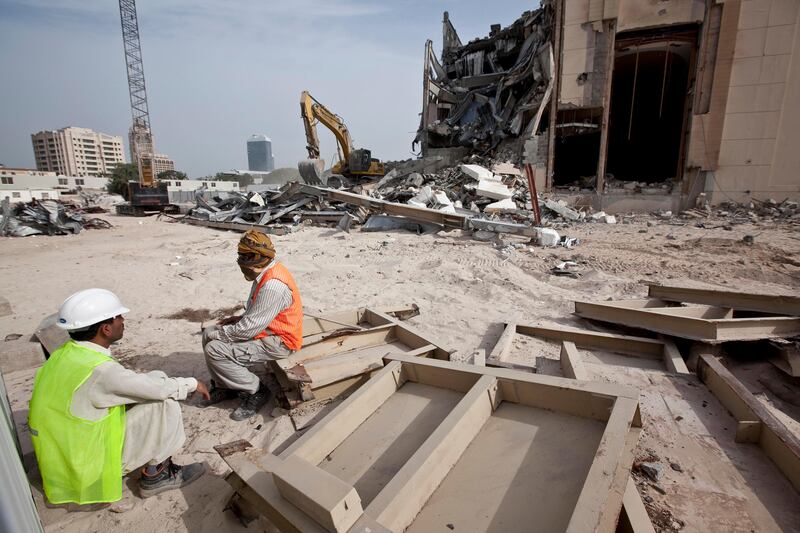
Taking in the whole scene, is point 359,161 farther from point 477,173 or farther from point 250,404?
point 250,404

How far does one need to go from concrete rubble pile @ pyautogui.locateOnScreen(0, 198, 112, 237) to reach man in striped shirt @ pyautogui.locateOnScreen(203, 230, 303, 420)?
1354 cm

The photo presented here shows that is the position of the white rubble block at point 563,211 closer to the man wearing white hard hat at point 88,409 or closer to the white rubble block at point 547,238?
the white rubble block at point 547,238

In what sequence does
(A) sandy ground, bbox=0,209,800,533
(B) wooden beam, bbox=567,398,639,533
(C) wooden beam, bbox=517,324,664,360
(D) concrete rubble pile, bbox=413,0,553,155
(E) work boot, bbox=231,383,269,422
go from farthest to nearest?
(D) concrete rubble pile, bbox=413,0,553,155 → (C) wooden beam, bbox=517,324,664,360 → (E) work boot, bbox=231,383,269,422 → (A) sandy ground, bbox=0,209,800,533 → (B) wooden beam, bbox=567,398,639,533

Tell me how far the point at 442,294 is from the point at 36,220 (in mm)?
14131

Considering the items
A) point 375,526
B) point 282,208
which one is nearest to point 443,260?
point 375,526

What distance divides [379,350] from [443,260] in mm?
4085

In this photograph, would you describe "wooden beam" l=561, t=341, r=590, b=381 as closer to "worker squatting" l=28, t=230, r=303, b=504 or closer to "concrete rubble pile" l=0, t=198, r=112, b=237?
"worker squatting" l=28, t=230, r=303, b=504

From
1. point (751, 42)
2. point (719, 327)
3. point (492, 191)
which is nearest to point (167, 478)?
point (719, 327)

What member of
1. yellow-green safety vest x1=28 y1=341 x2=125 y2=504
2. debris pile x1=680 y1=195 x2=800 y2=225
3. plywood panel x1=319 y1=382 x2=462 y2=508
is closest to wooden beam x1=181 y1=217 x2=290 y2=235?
yellow-green safety vest x1=28 y1=341 x2=125 y2=504

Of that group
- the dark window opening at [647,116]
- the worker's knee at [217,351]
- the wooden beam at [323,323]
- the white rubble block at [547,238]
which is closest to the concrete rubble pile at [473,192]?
the white rubble block at [547,238]

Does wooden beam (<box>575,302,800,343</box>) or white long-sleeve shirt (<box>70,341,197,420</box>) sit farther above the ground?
white long-sleeve shirt (<box>70,341,197,420</box>)

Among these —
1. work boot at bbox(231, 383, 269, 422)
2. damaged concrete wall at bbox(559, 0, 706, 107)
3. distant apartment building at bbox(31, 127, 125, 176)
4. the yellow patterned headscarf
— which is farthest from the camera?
distant apartment building at bbox(31, 127, 125, 176)

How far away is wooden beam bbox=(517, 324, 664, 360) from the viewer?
3812 millimetres

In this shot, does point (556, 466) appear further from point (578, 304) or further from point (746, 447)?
point (578, 304)
